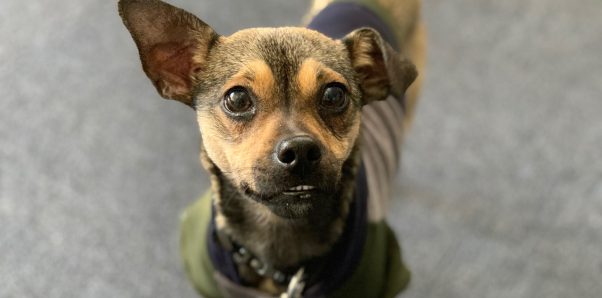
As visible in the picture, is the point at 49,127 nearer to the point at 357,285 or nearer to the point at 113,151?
the point at 113,151

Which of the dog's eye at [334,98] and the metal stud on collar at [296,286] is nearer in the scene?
the dog's eye at [334,98]

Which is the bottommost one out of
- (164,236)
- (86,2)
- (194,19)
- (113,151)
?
(164,236)

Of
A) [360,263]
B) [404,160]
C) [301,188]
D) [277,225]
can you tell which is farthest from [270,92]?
[404,160]

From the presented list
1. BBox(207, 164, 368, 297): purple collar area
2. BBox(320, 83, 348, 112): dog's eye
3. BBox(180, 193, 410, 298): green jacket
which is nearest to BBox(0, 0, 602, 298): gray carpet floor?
BBox(180, 193, 410, 298): green jacket

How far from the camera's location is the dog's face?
3.28 feet

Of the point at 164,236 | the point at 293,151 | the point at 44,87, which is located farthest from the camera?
the point at 44,87

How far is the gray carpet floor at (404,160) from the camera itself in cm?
175

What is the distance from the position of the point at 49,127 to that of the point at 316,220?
3.88 feet

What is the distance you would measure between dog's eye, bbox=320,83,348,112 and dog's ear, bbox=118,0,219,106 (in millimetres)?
232

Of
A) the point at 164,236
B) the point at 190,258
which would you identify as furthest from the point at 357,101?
the point at 164,236

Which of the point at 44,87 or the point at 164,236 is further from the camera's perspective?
the point at 44,87

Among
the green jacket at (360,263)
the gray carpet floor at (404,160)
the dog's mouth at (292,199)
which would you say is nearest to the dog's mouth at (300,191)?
the dog's mouth at (292,199)

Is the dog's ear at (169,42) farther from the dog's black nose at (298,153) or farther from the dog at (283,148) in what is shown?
the dog's black nose at (298,153)

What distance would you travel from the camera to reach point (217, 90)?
1.10 m
